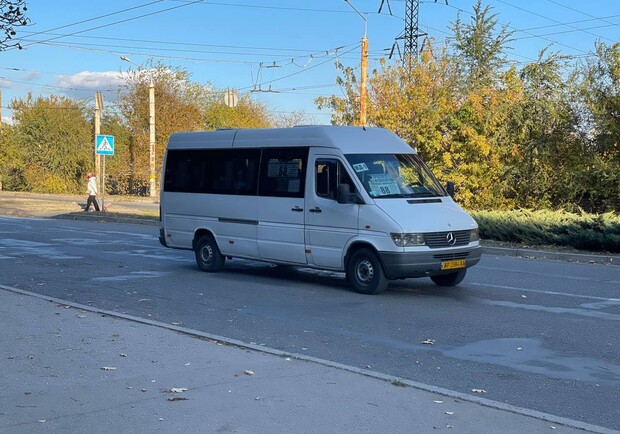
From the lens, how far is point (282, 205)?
1271cm

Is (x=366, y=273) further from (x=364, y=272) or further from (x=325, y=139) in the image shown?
(x=325, y=139)

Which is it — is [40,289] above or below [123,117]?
below

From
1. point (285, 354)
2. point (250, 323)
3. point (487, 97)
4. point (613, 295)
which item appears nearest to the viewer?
point (285, 354)

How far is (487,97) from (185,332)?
1032 inches

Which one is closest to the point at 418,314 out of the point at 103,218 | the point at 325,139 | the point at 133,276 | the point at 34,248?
the point at 325,139

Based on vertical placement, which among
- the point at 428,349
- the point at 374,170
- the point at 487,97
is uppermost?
the point at 487,97

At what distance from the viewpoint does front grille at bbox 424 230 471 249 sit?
11.1m

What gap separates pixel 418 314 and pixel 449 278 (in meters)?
2.39

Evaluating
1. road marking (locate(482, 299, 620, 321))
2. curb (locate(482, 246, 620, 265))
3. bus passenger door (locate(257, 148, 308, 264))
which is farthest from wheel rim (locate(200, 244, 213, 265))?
curb (locate(482, 246, 620, 265))

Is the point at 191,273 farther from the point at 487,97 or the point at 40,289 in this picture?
the point at 487,97

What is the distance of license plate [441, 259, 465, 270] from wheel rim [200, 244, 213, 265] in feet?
16.1

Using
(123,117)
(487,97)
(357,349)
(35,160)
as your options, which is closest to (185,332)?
(357,349)

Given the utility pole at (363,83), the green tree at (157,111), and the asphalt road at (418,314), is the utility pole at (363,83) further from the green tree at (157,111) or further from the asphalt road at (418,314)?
the green tree at (157,111)

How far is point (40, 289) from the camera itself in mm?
12117
